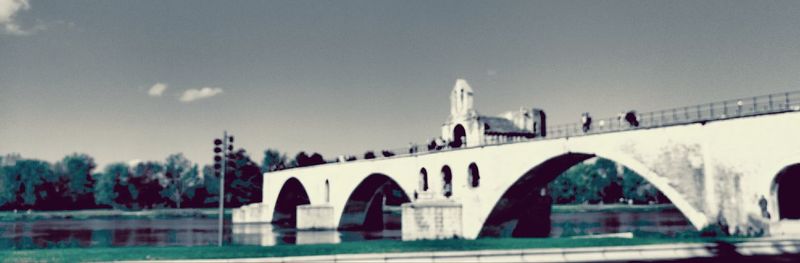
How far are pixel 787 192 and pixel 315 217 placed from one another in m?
50.7

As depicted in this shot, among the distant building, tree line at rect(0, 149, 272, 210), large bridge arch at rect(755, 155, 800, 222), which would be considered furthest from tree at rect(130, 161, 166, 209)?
large bridge arch at rect(755, 155, 800, 222)

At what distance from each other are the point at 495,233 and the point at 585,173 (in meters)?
93.1

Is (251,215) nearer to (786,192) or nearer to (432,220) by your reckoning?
(432,220)

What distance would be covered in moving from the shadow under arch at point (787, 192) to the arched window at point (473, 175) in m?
21.7

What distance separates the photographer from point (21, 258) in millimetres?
23656

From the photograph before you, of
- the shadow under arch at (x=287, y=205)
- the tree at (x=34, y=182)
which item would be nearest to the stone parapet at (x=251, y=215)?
the shadow under arch at (x=287, y=205)

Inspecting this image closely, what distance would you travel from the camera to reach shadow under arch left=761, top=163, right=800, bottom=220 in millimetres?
→ 28359

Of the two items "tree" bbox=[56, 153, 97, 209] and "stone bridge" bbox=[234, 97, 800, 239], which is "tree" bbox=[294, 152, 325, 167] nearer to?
"tree" bbox=[56, 153, 97, 209]

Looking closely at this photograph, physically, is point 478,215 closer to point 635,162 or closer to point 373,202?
point 635,162

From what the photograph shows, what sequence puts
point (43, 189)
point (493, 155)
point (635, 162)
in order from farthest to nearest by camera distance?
point (43, 189) < point (493, 155) < point (635, 162)

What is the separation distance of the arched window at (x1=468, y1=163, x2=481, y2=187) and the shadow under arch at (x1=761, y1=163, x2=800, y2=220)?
21.7 m

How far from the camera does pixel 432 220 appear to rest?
47.1 m

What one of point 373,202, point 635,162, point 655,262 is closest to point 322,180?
point 373,202

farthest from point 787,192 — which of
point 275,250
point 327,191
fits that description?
point 327,191
